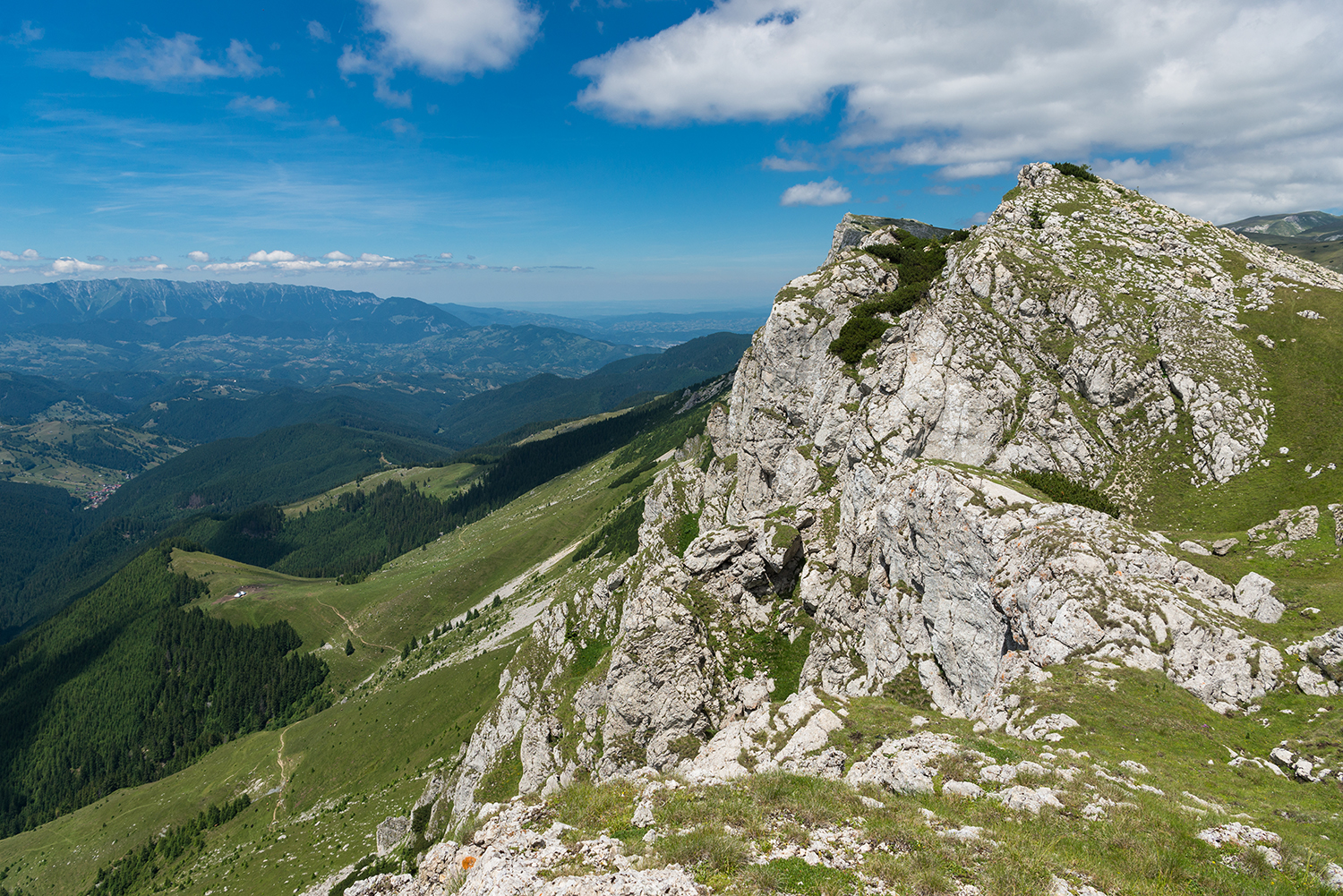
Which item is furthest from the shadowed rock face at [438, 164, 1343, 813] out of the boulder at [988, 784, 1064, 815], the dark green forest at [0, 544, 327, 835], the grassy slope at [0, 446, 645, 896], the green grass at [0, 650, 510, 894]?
the dark green forest at [0, 544, 327, 835]

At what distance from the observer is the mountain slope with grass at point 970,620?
48.2ft

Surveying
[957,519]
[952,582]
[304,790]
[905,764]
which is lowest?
[304,790]

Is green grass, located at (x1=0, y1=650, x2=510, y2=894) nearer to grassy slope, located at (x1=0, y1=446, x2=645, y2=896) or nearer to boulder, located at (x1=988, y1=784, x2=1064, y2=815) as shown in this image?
grassy slope, located at (x1=0, y1=446, x2=645, y2=896)

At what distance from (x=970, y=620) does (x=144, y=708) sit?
25230 centimetres

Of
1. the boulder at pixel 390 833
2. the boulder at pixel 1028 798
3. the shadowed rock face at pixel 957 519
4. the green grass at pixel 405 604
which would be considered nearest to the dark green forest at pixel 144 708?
the green grass at pixel 405 604

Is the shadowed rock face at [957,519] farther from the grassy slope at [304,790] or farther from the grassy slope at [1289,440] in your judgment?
the grassy slope at [304,790]

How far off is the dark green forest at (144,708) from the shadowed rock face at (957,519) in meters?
152

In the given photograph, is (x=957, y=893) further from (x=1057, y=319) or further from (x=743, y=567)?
(x=1057, y=319)

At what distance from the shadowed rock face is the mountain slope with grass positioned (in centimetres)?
22

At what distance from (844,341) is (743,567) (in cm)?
2861

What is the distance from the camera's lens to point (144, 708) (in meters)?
182

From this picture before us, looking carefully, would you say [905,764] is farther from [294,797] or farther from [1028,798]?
[294,797]

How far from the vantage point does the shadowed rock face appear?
87.4ft

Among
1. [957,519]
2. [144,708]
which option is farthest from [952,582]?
[144,708]
